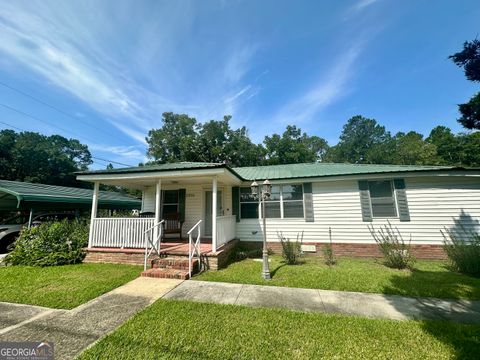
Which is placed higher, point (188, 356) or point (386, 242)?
point (386, 242)

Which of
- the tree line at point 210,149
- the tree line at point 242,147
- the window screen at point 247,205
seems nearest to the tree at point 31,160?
the tree line at point 210,149

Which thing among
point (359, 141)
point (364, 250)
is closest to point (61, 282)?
point (364, 250)

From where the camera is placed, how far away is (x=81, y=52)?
27.4ft

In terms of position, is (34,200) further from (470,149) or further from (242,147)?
(470,149)

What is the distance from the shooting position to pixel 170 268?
5867 millimetres

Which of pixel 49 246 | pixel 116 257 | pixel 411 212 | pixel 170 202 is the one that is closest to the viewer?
pixel 116 257

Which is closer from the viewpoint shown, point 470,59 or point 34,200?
point 470,59

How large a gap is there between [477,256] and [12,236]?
17.2 m

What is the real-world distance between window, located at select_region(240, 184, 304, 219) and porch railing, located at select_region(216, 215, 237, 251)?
2.45ft

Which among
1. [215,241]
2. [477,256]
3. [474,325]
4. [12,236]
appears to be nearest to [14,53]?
[12,236]

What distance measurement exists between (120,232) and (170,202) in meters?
2.98

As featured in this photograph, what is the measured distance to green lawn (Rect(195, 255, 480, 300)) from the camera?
Answer: 14.9ft

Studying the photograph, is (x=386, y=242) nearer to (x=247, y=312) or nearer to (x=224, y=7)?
(x=247, y=312)

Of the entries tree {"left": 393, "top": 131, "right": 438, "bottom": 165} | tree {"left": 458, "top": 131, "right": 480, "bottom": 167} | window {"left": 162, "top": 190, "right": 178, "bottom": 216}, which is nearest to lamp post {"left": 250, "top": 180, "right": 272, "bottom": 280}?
window {"left": 162, "top": 190, "right": 178, "bottom": 216}
